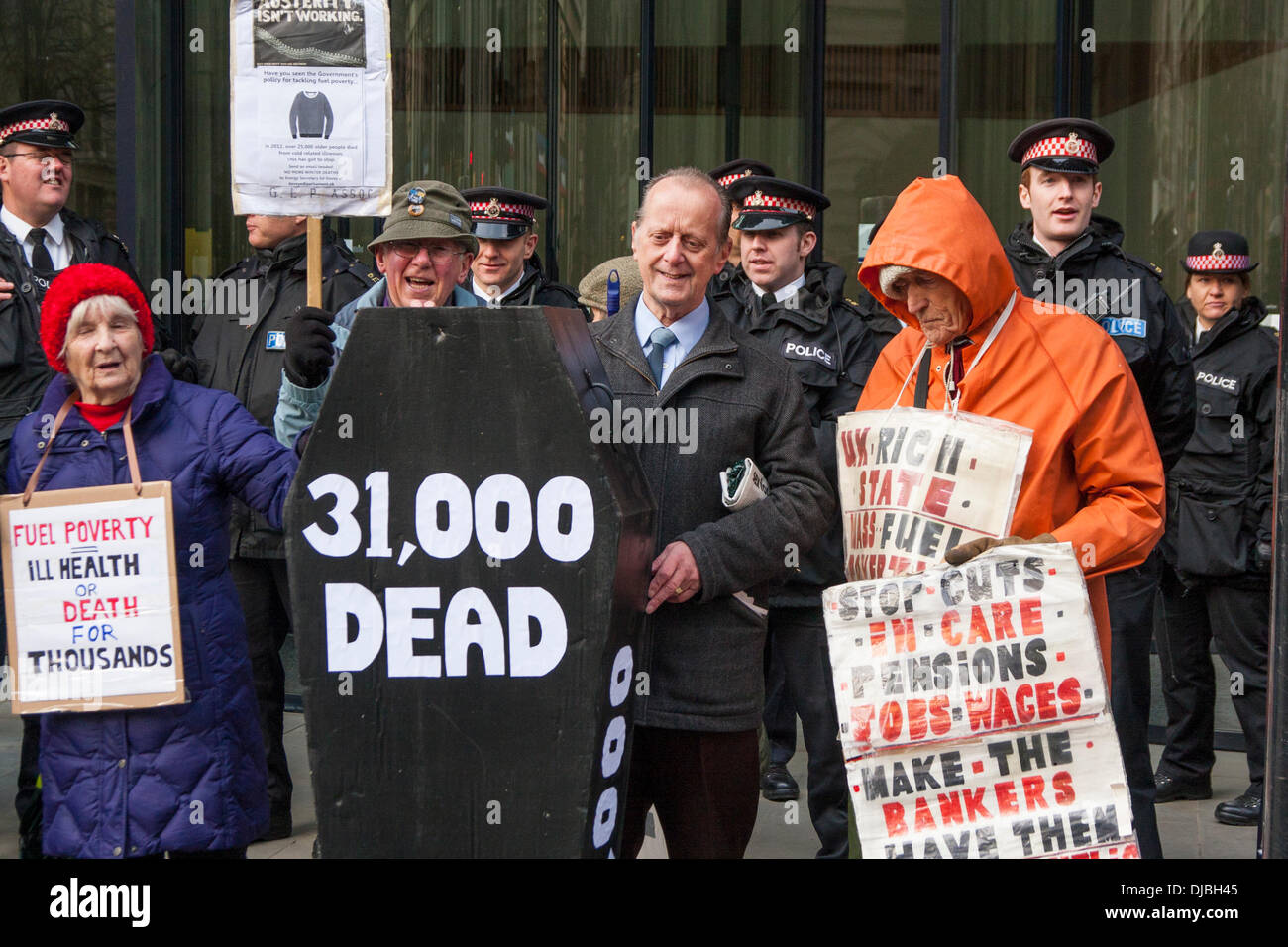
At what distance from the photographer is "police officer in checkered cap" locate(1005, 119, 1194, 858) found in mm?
4590

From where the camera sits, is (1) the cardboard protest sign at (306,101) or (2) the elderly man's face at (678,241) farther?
(1) the cardboard protest sign at (306,101)

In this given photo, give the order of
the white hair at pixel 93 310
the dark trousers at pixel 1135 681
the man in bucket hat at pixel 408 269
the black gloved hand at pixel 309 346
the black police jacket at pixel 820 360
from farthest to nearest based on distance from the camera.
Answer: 1. the black police jacket at pixel 820 360
2. the dark trousers at pixel 1135 681
3. the white hair at pixel 93 310
4. the man in bucket hat at pixel 408 269
5. the black gloved hand at pixel 309 346

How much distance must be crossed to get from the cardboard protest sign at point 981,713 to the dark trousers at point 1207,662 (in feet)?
9.58

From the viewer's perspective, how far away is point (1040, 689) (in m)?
3.13

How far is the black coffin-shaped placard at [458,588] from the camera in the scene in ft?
9.13

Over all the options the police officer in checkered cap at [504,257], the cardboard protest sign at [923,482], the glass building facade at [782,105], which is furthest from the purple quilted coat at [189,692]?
the glass building facade at [782,105]

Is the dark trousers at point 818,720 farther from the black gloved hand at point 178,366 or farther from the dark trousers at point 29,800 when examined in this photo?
the dark trousers at point 29,800

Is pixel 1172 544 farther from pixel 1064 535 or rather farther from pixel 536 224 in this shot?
pixel 536 224

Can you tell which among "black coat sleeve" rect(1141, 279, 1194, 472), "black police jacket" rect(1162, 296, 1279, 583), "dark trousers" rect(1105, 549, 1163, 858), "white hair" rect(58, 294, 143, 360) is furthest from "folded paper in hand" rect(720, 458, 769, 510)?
"black police jacket" rect(1162, 296, 1279, 583)

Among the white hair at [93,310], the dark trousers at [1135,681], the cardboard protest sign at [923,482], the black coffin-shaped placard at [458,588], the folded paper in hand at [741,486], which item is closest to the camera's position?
Result: the black coffin-shaped placard at [458,588]

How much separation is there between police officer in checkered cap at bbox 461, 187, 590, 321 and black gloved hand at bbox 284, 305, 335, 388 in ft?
8.10

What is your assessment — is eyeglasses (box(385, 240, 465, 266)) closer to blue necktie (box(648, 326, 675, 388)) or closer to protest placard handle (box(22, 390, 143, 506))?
blue necktie (box(648, 326, 675, 388))

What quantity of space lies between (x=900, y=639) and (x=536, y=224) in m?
5.93

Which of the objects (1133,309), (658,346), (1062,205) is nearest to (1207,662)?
(1133,309)
